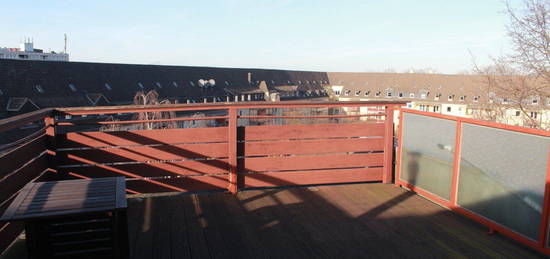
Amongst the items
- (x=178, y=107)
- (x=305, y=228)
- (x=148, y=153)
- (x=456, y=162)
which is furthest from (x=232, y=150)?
(x=456, y=162)

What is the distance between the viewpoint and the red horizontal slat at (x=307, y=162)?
168 inches

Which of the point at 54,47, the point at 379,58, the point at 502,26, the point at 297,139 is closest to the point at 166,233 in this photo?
the point at 297,139

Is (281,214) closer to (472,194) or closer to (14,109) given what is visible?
(472,194)

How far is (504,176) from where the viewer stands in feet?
Answer: 10.0

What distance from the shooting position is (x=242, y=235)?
3082 millimetres

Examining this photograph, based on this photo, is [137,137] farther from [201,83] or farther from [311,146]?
[201,83]

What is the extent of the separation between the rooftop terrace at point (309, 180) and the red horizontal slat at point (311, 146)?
0.04 ft

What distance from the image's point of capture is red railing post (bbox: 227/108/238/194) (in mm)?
3989

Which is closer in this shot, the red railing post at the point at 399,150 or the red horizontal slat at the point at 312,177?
the red horizontal slat at the point at 312,177

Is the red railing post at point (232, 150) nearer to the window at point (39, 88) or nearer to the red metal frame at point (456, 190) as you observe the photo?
the red metal frame at point (456, 190)

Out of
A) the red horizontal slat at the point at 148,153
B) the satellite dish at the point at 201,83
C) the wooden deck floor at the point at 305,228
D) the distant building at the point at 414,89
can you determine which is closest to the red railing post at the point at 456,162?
the wooden deck floor at the point at 305,228

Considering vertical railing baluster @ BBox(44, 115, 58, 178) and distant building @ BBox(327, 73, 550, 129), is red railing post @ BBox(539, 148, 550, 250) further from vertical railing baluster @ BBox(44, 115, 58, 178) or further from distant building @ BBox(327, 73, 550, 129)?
distant building @ BBox(327, 73, 550, 129)

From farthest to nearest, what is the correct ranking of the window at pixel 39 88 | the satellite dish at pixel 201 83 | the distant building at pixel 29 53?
the distant building at pixel 29 53
the satellite dish at pixel 201 83
the window at pixel 39 88

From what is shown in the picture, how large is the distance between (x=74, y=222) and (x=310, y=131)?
8.94 ft
